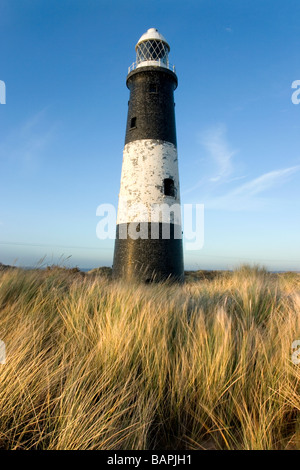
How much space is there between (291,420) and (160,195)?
27.0 feet

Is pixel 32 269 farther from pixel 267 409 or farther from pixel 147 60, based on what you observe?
pixel 147 60

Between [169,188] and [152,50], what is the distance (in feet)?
18.8

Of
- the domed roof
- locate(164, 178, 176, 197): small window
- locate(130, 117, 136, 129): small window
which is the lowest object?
locate(164, 178, 176, 197): small window

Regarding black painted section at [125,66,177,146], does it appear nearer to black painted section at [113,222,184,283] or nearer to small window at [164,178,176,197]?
small window at [164,178,176,197]

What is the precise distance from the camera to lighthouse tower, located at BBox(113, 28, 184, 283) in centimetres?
947

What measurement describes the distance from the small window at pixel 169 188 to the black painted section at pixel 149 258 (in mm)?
1194

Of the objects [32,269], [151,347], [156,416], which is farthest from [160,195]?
[156,416]

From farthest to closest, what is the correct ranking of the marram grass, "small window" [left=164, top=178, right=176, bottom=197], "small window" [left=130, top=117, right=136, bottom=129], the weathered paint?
1. "small window" [left=130, top=117, right=136, bottom=129]
2. "small window" [left=164, top=178, right=176, bottom=197]
3. the weathered paint
4. the marram grass

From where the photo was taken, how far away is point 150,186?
972 centimetres

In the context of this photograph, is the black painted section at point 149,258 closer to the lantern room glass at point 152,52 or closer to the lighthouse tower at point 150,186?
the lighthouse tower at point 150,186

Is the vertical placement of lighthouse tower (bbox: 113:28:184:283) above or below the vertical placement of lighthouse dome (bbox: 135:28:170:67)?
below

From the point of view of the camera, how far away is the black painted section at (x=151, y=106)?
10000 millimetres

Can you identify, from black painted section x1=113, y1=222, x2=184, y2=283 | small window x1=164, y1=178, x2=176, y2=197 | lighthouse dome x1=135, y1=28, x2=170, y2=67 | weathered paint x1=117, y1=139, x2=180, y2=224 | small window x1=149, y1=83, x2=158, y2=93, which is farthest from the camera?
lighthouse dome x1=135, y1=28, x2=170, y2=67

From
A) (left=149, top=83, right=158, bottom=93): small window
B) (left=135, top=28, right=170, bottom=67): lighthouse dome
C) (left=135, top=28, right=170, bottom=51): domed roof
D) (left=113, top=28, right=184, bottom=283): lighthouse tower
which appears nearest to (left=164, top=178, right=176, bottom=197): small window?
(left=113, top=28, right=184, bottom=283): lighthouse tower
